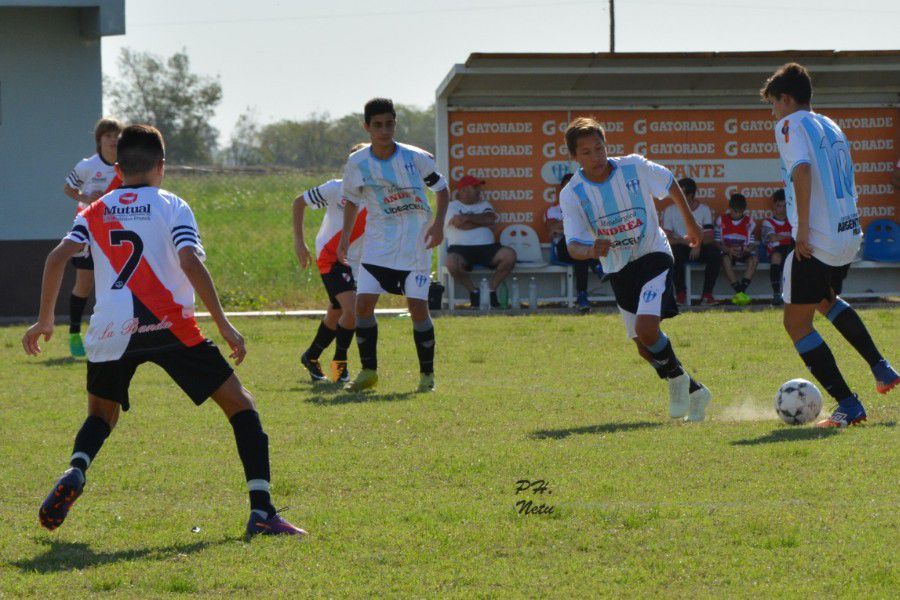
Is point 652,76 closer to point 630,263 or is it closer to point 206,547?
point 630,263

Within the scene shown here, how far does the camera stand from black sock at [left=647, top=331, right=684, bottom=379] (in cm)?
813

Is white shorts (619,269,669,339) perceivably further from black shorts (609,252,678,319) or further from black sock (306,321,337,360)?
black sock (306,321,337,360)

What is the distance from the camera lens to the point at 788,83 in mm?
7527

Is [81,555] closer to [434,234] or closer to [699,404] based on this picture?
[699,404]

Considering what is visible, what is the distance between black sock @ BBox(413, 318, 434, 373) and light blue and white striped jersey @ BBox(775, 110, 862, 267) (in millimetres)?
3253

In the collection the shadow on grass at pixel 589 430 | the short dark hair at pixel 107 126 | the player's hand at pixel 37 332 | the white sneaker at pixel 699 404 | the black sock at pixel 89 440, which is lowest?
the shadow on grass at pixel 589 430

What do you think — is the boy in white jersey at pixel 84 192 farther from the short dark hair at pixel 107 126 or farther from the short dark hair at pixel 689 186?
the short dark hair at pixel 689 186

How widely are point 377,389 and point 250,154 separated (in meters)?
45.3

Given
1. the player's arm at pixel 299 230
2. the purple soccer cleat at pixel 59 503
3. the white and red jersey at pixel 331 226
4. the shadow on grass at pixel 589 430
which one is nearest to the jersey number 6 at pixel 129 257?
the purple soccer cleat at pixel 59 503

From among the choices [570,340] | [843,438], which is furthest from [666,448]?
[570,340]

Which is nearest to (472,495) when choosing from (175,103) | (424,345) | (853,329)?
(853,329)

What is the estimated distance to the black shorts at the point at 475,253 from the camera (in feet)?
57.3

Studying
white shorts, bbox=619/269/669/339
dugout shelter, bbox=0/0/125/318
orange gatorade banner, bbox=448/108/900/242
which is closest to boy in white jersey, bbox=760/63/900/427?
white shorts, bbox=619/269/669/339

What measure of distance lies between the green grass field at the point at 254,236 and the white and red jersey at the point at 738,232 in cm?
445
